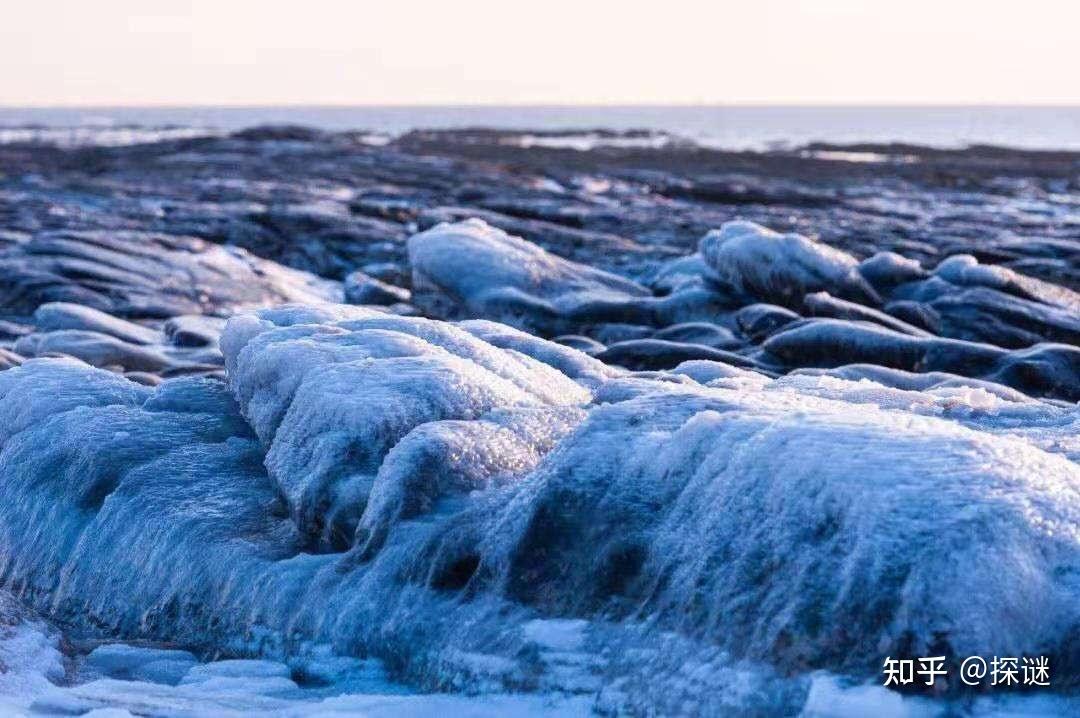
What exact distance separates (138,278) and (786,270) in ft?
23.5

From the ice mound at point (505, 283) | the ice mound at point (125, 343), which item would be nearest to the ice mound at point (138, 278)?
the ice mound at point (125, 343)

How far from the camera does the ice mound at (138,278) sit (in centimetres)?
1391

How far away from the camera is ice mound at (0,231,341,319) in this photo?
548 inches

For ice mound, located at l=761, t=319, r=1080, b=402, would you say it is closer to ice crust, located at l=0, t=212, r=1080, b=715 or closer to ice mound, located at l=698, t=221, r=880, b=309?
ice crust, located at l=0, t=212, r=1080, b=715

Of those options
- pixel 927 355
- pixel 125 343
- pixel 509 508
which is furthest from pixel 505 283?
pixel 509 508

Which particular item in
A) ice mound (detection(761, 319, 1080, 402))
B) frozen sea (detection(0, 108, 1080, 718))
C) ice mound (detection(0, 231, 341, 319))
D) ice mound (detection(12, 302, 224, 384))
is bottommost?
ice mound (detection(0, 231, 341, 319))

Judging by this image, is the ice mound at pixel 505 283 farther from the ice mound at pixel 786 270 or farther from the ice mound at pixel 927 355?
the ice mound at pixel 927 355

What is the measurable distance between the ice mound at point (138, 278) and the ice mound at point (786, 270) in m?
5.16

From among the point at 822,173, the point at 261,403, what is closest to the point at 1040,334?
the point at 261,403

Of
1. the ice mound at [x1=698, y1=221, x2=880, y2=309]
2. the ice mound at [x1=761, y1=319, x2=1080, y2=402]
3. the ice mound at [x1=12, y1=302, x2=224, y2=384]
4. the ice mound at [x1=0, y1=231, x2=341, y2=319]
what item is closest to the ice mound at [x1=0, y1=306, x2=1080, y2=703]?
the ice mound at [x1=12, y1=302, x2=224, y2=384]

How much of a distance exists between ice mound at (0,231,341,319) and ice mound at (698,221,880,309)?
5.16m

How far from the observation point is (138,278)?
14.9 m

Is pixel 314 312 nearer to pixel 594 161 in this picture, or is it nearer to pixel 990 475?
pixel 990 475

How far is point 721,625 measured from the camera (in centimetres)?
391
